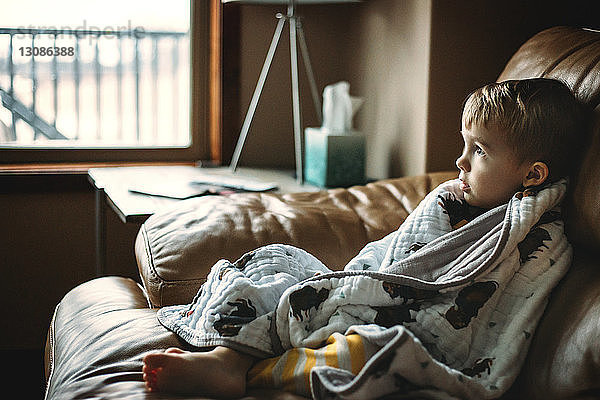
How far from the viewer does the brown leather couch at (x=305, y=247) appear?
1146 millimetres

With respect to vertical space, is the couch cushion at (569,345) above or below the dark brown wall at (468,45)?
below

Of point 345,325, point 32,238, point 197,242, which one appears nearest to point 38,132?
point 32,238

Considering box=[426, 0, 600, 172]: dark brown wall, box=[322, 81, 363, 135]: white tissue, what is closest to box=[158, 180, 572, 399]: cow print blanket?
box=[426, 0, 600, 172]: dark brown wall

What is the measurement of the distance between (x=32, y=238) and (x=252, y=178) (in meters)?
0.79

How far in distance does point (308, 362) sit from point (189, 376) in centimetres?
18

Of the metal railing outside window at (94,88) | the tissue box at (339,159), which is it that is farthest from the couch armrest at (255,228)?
the metal railing outside window at (94,88)

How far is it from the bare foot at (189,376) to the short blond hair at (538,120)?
586mm

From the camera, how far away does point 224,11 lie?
268 centimetres

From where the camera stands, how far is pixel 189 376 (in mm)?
1131

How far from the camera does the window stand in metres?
2.67

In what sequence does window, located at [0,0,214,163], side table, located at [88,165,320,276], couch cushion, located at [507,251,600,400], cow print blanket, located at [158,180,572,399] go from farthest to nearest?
window, located at [0,0,214,163], side table, located at [88,165,320,276], cow print blanket, located at [158,180,572,399], couch cushion, located at [507,251,600,400]

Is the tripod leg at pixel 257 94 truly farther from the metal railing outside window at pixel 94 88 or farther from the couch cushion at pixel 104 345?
the couch cushion at pixel 104 345

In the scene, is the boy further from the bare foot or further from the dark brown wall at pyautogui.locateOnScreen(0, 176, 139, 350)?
the dark brown wall at pyautogui.locateOnScreen(0, 176, 139, 350)

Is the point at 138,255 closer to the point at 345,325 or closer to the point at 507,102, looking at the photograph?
the point at 345,325
